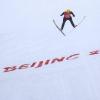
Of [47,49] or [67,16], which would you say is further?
[67,16]

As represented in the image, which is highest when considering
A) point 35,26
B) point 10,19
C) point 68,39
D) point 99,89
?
point 10,19

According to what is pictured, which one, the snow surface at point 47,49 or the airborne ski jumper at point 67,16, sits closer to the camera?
the snow surface at point 47,49

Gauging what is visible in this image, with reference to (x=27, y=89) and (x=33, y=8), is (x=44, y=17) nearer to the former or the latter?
(x=33, y=8)

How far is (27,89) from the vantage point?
12.1ft

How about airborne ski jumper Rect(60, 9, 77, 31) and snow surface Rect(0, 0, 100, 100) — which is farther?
airborne ski jumper Rect(60, 9, 77, 31)

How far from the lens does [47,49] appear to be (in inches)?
180

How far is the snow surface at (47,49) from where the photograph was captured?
3.60 m

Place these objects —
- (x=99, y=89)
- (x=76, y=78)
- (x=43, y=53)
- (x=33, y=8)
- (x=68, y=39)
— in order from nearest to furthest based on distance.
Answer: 1. (x=99, y=89)
2. (x=76, y=78)
3. (x=43, y=53)
4. (x=68, y=39)
5. (x=33, y=8)

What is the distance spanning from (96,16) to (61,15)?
626mm

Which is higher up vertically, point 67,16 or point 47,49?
point 67,16

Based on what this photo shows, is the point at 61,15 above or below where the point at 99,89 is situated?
above

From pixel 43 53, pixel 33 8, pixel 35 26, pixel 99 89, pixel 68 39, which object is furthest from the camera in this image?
pixel 33 8

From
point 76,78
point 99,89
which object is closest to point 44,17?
point 76,78

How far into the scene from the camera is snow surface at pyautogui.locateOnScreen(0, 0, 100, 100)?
360 cm
